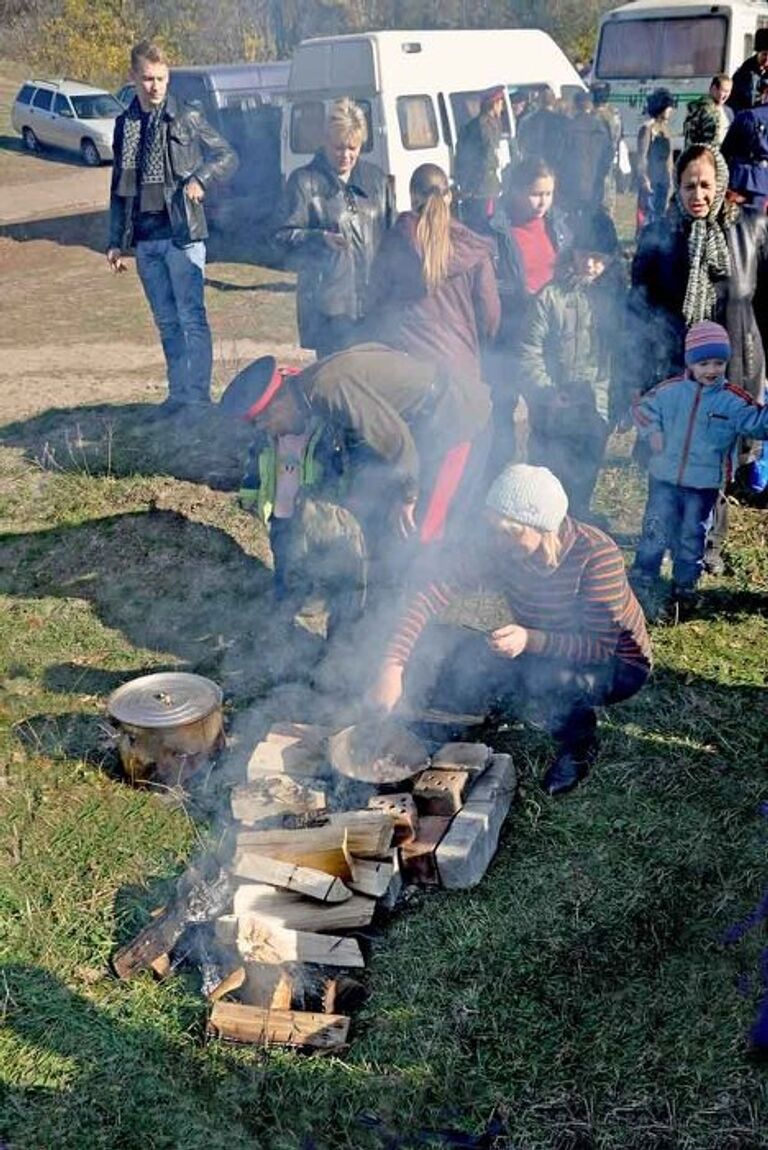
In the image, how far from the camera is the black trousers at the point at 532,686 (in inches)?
156

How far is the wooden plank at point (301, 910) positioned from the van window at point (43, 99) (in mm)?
20719

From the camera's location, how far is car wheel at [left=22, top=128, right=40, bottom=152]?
2086 centimetres

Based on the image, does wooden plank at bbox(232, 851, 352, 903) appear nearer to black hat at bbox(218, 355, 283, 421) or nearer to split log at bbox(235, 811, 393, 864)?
split log at bbox(235, 811, 393, 864)

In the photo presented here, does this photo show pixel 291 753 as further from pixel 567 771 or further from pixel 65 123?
pixel 65 123

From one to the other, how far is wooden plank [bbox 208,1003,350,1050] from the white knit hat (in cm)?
171

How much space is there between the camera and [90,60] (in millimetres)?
15133

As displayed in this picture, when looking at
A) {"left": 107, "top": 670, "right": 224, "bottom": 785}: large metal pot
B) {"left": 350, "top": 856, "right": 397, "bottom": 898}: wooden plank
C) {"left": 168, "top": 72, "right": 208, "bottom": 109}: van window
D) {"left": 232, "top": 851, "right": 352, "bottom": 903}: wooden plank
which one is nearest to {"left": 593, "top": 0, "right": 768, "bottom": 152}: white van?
{"left": 168, "top": 72, "right": 208, "bottom": 109}: van window

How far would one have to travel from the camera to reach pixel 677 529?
4.88 m

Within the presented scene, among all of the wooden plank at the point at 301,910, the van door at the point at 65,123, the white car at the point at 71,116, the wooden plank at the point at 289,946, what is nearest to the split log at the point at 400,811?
the wooden plank at the point at 301,910

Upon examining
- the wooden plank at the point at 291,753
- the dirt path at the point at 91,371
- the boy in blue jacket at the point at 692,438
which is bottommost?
the wooden plank at the point at 291,753

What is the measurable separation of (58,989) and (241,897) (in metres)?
0.63

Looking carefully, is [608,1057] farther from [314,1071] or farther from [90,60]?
[90,60]

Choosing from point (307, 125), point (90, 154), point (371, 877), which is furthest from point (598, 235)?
point (90, 154)

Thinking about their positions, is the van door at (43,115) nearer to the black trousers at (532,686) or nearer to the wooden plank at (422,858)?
the black trousers at (532,686)
